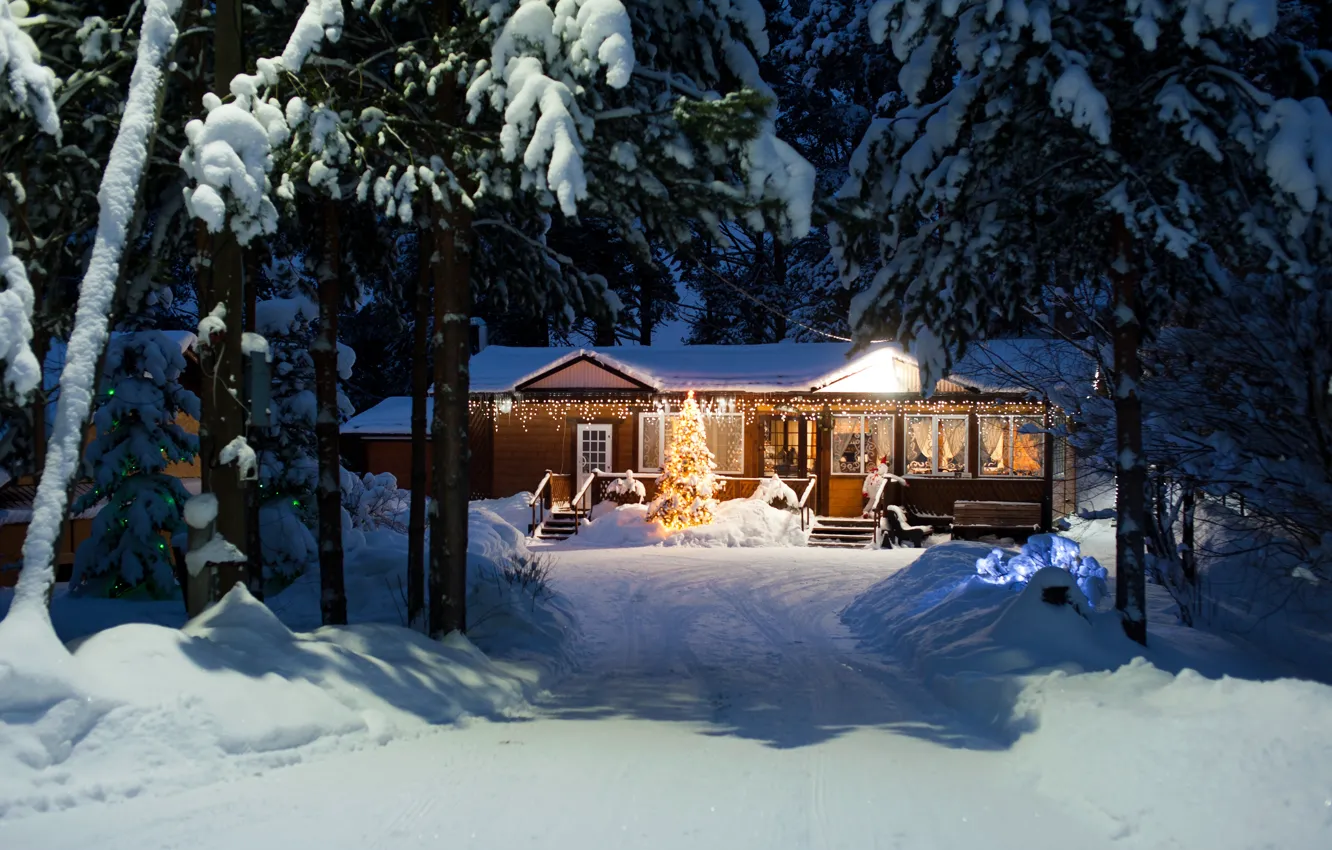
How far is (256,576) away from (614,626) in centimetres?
484

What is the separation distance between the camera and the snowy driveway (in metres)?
5.39

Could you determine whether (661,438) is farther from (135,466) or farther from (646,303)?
(135,466)

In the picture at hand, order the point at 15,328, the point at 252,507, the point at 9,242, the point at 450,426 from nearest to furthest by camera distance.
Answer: the point at 15,328 < the point at 9,242 < the point at 450,426 < the point at 252,507

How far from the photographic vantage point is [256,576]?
43.5ft

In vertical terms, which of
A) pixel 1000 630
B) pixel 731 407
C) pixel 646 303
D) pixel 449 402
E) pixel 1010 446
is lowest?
pixel 1000 630

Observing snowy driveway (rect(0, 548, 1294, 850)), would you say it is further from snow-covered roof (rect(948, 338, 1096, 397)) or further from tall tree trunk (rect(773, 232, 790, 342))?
tall tree trunk (rect(773, 232, 790, 342))

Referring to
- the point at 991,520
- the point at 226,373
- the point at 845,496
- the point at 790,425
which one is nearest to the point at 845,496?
the point at 845,496

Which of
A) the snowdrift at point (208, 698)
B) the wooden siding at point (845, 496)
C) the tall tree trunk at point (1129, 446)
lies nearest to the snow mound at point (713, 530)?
the wooden siding at point (845, 496)

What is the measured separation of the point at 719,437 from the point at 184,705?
25582 mm

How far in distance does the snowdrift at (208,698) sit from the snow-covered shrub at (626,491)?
1937 centimetres

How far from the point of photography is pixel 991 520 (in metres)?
27.4

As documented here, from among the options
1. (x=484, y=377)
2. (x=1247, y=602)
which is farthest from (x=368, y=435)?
(x=1247, y=602)

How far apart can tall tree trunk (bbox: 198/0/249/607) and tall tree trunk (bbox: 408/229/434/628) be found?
389 cm

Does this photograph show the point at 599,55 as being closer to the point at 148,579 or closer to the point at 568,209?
the point at 568,209
